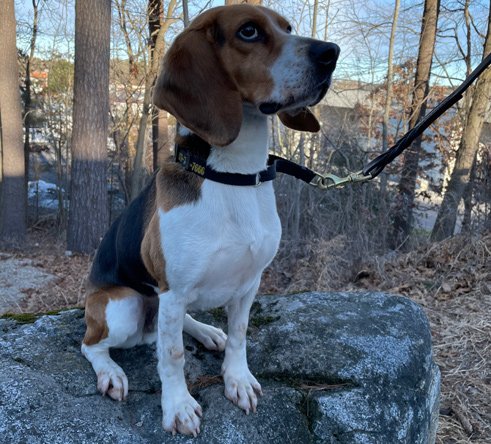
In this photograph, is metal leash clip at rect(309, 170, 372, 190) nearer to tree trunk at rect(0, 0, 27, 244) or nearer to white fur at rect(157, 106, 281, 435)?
white fur at rect(157, 106, 281, 435)

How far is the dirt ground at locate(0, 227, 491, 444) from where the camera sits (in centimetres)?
422

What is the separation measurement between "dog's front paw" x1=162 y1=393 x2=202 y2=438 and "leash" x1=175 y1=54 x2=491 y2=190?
1110mm

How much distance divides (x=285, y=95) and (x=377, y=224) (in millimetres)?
7669

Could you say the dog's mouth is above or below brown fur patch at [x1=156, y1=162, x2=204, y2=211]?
above

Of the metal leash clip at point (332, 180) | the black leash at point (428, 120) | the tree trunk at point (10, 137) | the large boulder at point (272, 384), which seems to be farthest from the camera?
the tree trunk at point (10, 137)

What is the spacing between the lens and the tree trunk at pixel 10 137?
1326 cm

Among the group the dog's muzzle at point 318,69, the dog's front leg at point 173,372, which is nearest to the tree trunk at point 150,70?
the dog's front leg at point 173,372

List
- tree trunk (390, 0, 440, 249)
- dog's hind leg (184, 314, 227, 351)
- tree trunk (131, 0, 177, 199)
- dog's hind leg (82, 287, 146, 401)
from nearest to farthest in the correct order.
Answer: dog's hind leg (82, 287, 146, 401)
dog's hind leg (184, 314, 227, 351)
tree trunk (390, 0, 440, 249)
tree trunk (131, 0, 177, 199)

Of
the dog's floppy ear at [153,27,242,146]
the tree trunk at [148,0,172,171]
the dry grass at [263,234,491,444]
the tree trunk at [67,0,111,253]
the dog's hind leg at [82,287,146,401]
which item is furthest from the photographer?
the tree trunk at [148,0,172,171]

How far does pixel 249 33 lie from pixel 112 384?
6.15 feet

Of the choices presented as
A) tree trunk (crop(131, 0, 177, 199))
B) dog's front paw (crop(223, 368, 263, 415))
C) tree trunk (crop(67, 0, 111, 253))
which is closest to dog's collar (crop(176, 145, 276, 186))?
dog's front paw (crop(223, 368, 263, 415))

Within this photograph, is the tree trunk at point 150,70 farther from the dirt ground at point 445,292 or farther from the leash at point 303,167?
the leash at point 303,167

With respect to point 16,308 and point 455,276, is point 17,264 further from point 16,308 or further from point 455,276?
point 455,276

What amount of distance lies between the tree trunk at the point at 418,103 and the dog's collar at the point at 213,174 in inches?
366
